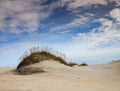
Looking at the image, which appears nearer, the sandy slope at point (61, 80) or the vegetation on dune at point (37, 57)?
the sandy slope at point (61, 80)

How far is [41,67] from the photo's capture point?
10.4m

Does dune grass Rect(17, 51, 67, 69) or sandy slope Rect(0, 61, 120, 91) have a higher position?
dune grass Rect(17, 51, 67, 69)

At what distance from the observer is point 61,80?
26.9 ft

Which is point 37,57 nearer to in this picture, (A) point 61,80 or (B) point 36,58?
(B) point 36,58

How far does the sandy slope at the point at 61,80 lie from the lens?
6.89 metres

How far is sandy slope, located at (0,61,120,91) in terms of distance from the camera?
6.89 metres

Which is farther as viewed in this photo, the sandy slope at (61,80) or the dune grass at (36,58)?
the dune grass at (36,58)

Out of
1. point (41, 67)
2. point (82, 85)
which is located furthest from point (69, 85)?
point (41, 67)

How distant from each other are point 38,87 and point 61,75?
2424 mm

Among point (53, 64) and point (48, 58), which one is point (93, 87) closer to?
point (53, 64)

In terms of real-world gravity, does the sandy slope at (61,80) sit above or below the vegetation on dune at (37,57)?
below

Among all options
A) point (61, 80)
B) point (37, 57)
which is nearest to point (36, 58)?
point (37, 57)

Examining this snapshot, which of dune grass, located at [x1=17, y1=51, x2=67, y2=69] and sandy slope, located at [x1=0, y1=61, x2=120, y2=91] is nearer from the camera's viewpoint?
sandy slope, located at [x1=0, y1=61, x2=120, y2=91]

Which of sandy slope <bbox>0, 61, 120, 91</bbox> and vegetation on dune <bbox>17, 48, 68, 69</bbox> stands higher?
vegetation on dune <bbox>17, 48, 68, 69</bbox>
